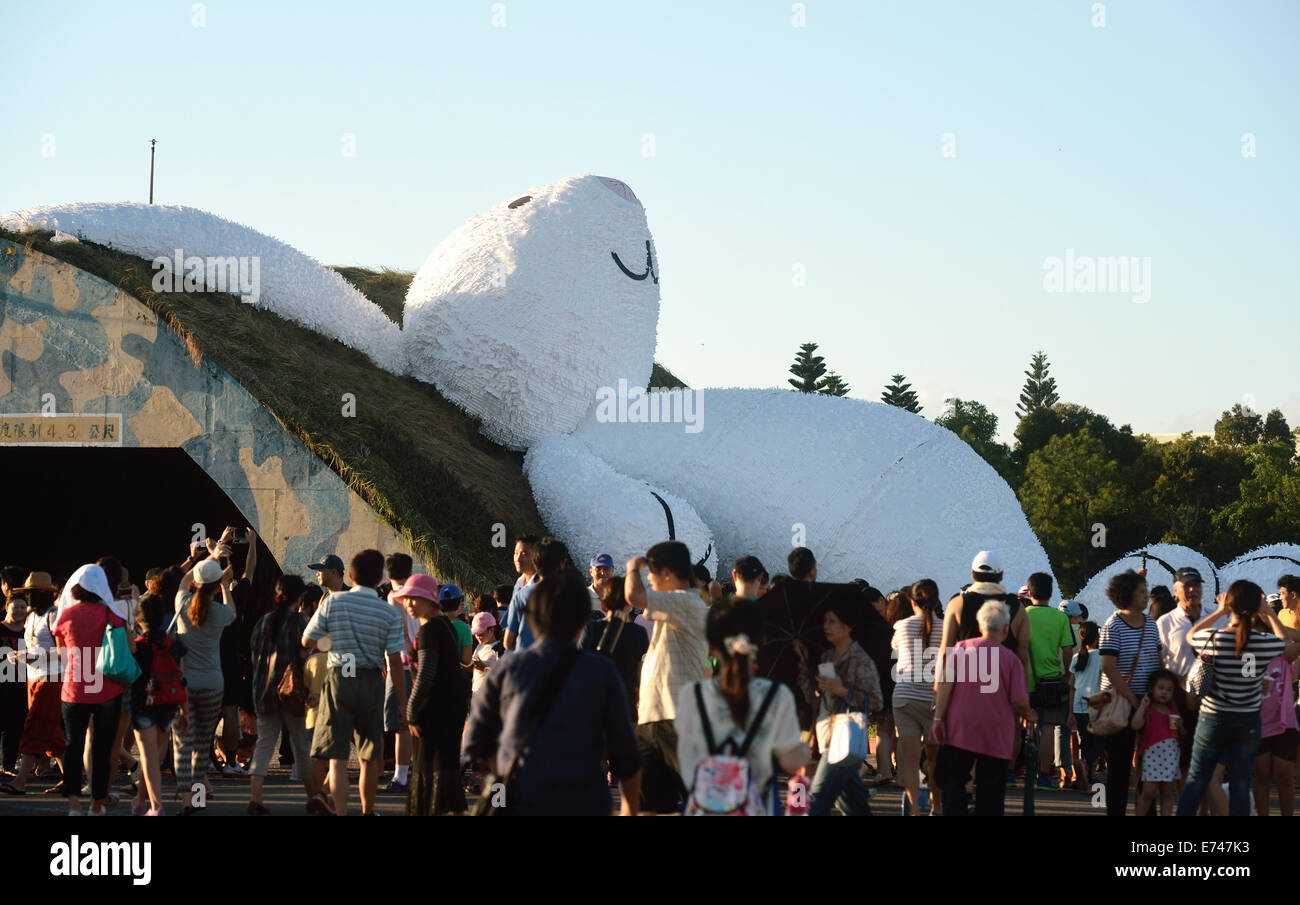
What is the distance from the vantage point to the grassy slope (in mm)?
13867

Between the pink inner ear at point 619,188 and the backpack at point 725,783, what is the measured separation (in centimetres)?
1293

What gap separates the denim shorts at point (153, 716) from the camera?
868 centimetres

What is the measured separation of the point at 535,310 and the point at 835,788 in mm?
10001

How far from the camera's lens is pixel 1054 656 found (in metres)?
9.85

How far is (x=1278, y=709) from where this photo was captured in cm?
815

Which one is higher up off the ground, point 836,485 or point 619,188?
point 619,188

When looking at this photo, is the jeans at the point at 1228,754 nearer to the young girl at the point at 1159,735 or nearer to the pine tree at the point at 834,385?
the young girl at the point at 1159,735

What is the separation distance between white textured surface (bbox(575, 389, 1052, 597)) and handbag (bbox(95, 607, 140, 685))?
26.7 feet

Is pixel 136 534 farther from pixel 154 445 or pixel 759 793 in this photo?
pixel 759 793

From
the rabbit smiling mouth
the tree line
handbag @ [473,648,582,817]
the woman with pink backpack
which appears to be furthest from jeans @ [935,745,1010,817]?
the tree line

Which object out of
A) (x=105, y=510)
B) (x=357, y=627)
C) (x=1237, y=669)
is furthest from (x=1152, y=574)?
(x=105, y=510)

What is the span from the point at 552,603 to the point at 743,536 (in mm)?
10572

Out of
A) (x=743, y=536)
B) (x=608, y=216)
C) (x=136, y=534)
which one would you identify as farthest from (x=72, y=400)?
(x=743, y=536)

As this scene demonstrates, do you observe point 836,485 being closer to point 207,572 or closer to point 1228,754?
point 1228,754
